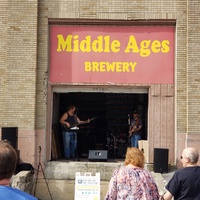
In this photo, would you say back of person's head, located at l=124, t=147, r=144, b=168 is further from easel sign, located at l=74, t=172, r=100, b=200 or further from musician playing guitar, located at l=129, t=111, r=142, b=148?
musician playing guitar, located at l=129, t=111, r=142, b=148

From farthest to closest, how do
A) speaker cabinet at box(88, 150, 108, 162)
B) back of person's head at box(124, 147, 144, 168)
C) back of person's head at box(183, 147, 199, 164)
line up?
speaker cabinet at box(88, 150, 108, 162) → back of person's head at box(183, 147, 199, 164) → back of person's head at box(124, 147, 144, 168)

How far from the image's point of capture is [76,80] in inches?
497

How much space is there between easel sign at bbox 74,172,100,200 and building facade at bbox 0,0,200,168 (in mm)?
3147

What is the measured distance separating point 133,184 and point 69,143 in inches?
333

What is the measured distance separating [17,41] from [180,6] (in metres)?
5.00

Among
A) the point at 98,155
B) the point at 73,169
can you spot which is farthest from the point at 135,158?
the point at 98,155

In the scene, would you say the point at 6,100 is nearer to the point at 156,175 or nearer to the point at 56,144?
the point at 56,144

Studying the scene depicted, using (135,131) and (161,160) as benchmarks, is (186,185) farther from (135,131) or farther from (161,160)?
(135,131)

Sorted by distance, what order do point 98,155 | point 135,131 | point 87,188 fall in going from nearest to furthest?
1. point 87,188
2. point 98,155
3. point 135,131

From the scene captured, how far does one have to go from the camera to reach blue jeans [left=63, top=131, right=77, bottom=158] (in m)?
13.4

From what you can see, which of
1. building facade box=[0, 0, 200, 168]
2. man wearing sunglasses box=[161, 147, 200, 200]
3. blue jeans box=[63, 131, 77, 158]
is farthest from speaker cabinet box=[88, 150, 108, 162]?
man wearing sunglasses box=[161, 147, 200, 200]

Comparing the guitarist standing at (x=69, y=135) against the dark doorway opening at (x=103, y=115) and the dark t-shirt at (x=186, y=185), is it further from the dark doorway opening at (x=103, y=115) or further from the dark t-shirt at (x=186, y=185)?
the dark t-shirt at (x=186, y=185)

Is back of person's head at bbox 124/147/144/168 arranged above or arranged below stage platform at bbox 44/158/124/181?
above

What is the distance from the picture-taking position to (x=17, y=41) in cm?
1239
